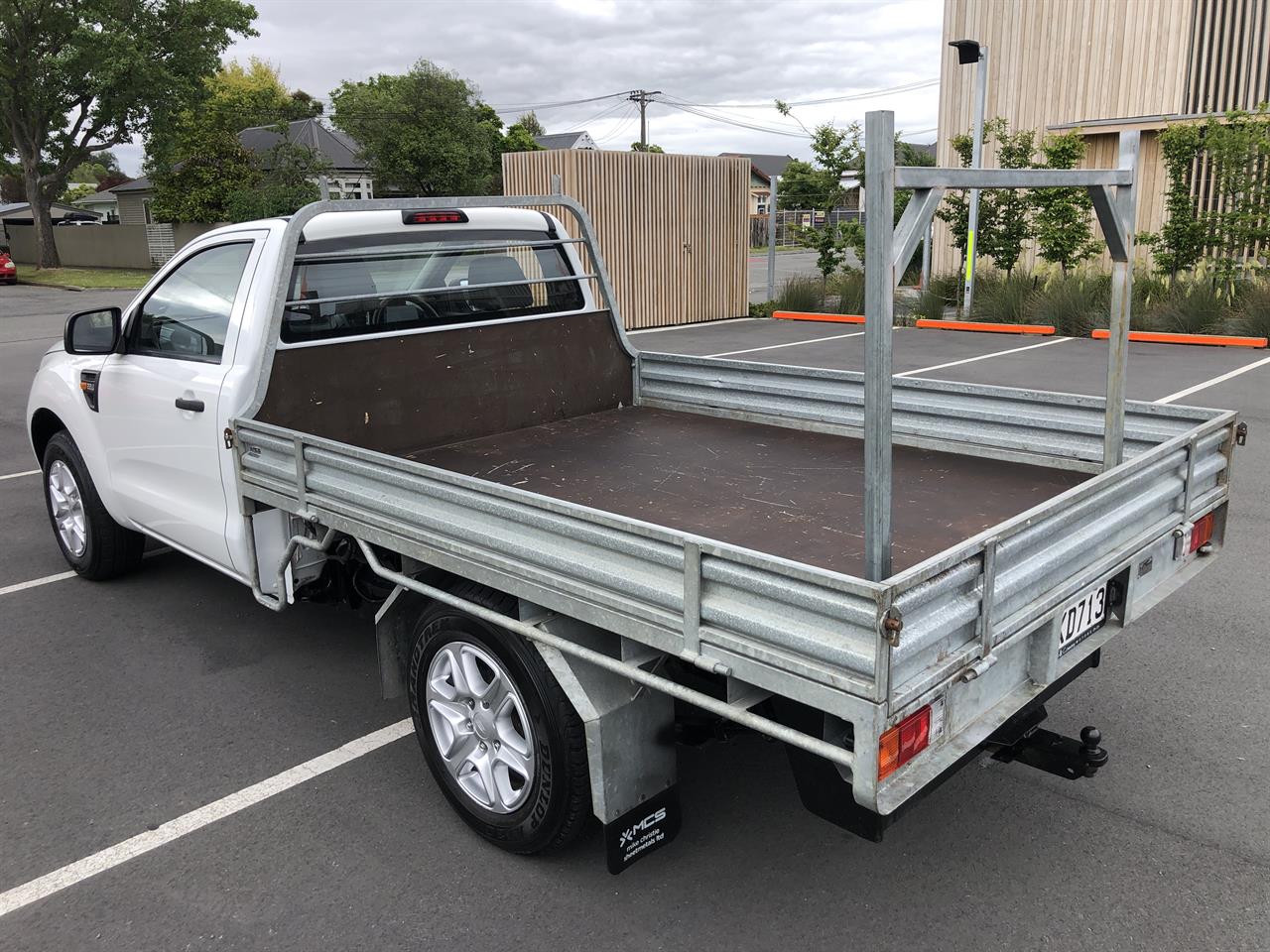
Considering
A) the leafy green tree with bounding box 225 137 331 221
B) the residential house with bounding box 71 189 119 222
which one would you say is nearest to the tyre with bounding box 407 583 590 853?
the leafy green tree with bounding box 225 137 331 221

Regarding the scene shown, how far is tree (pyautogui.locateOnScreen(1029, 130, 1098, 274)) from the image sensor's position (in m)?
17.2

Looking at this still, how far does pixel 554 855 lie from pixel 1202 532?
2.51 metres

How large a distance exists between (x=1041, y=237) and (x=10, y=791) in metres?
17.2

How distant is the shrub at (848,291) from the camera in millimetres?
18961

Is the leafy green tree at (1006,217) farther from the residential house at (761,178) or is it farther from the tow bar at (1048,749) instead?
the residential house at (761,178)

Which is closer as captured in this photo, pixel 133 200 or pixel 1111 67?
pixel 1111 67

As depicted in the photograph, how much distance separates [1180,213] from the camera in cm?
1656

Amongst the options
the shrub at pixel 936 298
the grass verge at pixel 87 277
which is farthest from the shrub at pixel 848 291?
the grass verge at pixel 87 277

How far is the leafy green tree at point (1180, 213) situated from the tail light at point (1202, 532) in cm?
1386

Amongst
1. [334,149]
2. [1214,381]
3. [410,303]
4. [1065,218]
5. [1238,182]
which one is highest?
[334,149]

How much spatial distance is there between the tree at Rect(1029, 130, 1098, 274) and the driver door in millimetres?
15587

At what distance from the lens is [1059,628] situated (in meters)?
2.91

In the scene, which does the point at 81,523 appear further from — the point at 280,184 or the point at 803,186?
the point at 280,184

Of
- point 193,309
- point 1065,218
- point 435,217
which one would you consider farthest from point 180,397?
point 1065,218
